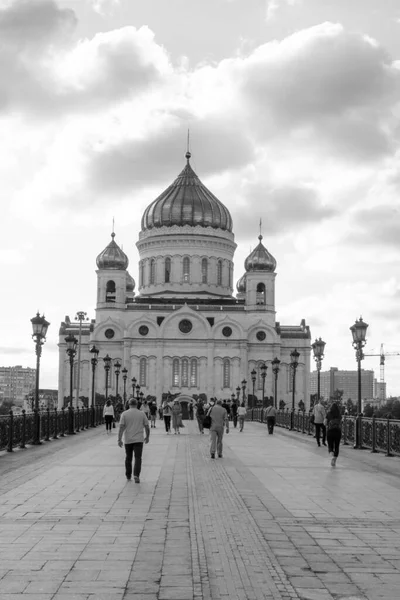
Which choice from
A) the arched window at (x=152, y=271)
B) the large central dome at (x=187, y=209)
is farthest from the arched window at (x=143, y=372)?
the large central dome at (x=187, y=209)

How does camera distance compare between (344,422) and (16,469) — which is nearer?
(16,469)

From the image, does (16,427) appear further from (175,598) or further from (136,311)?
(136,311)

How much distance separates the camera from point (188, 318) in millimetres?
96125

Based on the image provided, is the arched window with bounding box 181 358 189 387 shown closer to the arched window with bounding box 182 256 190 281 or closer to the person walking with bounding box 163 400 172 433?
the arched window with bounding box 182 256 190 281

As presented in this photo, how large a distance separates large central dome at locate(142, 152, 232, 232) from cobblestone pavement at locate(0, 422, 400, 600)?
83.3 m

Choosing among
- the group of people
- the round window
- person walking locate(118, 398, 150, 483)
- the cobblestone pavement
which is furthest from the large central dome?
person walking locate(118, 398, 150, 483)

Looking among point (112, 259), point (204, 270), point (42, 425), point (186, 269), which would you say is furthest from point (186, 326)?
point (42, 425)

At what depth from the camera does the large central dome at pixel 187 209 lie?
102m

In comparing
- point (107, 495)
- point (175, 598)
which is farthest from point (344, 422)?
point (175, 598)

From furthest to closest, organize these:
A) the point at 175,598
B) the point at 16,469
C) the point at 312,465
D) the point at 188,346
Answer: the point at 188,346 < the point at 312,465 < the point at 16,469 < the point at 175,598

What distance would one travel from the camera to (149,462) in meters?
21.1

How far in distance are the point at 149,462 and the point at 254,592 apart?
44.3 feet

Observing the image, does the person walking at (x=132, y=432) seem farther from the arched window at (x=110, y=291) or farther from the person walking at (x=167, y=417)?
the arched window at (x=110, y=291)

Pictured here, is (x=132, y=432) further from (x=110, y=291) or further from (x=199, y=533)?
(x=110, y=291)
